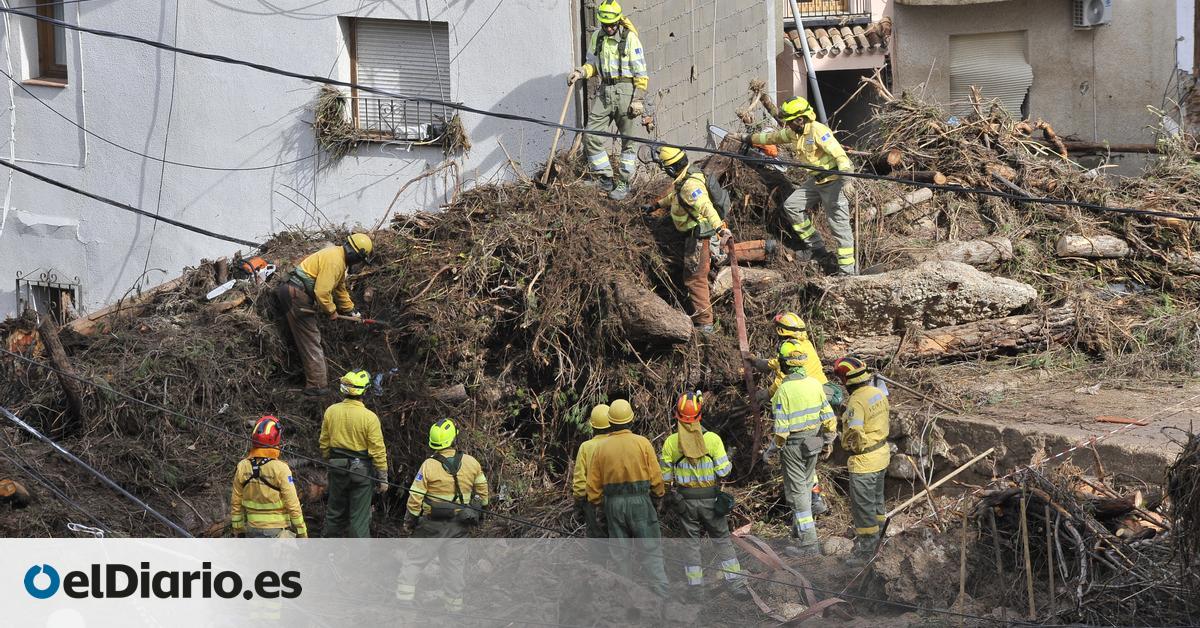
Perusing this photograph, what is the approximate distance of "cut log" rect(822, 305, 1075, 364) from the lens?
37.2 ft

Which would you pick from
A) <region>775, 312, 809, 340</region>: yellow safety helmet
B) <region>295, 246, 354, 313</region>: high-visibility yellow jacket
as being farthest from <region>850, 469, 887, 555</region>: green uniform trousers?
<region>295, 246, 354, 313</region>: high-visibility yellow jacket

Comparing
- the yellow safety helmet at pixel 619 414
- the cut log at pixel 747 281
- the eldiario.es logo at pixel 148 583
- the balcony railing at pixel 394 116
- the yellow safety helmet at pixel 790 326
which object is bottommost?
the eldiario.es logo at pixel 148 583

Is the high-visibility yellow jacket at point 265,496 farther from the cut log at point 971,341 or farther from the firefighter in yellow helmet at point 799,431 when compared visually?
the cut log at point 971,341

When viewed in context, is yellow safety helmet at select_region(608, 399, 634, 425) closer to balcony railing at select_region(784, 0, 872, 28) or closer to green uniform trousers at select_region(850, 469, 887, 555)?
green uniform trousers at select_region(850, 469, 887, 555)

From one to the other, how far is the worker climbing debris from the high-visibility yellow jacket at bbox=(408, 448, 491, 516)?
2.97ft

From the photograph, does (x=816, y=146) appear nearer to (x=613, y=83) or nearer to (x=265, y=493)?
(x=613, y=83)

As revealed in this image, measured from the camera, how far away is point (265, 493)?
8.91m

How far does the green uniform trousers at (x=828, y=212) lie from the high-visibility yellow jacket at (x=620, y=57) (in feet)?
6.67

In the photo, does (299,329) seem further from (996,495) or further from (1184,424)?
(1184,424)

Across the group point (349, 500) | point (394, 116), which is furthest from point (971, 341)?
point (394, 116)

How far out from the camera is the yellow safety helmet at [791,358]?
30.8ft

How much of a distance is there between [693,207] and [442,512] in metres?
3.65

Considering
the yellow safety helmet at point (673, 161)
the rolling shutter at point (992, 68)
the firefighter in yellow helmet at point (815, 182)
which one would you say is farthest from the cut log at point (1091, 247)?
the rolling shutter at point (992, 68)

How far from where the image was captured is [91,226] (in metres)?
14.2
